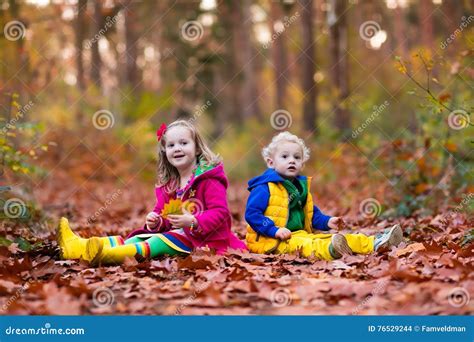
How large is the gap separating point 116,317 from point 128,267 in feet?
3.83

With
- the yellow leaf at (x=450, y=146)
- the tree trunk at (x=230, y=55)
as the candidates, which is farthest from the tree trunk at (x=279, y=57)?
the yellow leaf at (x=450, y=146)

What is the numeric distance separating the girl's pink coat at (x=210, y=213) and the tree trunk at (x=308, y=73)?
1088cm

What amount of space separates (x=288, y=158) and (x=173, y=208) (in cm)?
99

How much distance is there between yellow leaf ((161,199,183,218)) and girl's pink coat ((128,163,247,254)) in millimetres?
94

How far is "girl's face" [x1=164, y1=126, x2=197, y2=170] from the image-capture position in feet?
17.1

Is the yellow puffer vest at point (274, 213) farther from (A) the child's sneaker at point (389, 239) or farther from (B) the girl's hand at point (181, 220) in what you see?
(A) the child's sneaker at point (389, 239)

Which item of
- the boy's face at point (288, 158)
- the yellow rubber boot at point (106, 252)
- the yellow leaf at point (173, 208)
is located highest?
the boy's face at point (288, 158)

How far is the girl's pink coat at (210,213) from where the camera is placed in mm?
4996

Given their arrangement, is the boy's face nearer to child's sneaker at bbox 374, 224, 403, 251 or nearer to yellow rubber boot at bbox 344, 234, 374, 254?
yellow rubber boot at bbox 344, 234, 374, 254

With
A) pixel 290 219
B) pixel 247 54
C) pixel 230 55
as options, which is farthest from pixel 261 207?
pixel 230 55

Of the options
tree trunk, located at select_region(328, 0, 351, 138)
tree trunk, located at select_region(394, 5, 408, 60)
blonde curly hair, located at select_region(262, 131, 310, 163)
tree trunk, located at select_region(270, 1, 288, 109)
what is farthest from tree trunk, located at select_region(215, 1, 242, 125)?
blonde curly hair, located at select_region(262, 131, 310, 163)

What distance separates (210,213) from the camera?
5.01 metres

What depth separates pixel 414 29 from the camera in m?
28.2

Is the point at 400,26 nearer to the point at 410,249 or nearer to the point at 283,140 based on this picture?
the point at 283,140
